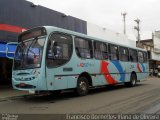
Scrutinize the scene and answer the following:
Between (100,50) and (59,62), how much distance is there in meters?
4.17

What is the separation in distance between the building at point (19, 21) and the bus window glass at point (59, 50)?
372 cm

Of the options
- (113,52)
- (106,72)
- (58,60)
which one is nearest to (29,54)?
(58,60)

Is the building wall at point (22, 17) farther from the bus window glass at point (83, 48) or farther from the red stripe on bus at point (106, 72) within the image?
the red stripe on bus at point (106, 72)

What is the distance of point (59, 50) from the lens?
12641mm

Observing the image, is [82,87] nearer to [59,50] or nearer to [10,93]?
[59,50]

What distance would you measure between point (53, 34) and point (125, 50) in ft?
26.6

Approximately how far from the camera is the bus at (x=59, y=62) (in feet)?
38.9

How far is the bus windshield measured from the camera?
11977 millimetres

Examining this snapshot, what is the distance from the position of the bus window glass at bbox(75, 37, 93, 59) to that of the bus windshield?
7.38 ft

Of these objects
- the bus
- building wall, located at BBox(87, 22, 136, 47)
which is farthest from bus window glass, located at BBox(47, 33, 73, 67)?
building wall, located at BBox(87, 22, 136, 47)

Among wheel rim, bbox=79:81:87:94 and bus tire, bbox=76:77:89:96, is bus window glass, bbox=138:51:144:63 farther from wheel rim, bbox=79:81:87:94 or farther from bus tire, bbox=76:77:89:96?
wheel rim, bbox=79:81:87:94

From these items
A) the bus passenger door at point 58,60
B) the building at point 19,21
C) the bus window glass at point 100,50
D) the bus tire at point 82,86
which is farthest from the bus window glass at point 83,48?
the building at point 19,21

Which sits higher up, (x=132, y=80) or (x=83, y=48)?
(x=83, y=48)

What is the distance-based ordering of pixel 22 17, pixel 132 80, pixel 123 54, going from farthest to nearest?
pixel 132 80 < pixel 123 54 < pixel 22 17
